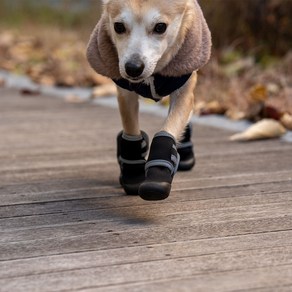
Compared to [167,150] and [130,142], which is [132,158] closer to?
[130,142]

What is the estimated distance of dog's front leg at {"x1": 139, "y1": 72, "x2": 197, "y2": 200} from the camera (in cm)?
320

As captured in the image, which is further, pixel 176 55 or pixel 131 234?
pixel 176 55

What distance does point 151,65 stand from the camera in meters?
3.23

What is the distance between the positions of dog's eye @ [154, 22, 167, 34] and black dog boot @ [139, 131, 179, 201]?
1.44ft

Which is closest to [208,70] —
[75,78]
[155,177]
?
[75,78]

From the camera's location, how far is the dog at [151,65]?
3225mm

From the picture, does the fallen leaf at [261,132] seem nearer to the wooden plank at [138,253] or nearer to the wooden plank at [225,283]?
the wooden plank at [138,253]

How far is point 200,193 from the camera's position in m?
3.70

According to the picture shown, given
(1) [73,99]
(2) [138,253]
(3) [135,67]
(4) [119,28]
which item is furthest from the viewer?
(1) [73,99]

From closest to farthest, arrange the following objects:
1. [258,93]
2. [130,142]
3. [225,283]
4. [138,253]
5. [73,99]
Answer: [225,283]
[138,253]
[130,142]
[258,93]
[73,99]

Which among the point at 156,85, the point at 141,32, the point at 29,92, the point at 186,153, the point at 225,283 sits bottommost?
the point at 29,92

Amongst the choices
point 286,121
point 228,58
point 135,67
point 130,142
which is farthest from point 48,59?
point 135,67

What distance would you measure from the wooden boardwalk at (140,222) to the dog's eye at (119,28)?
0.74 m

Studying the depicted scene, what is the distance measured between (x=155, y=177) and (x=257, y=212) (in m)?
0.45
